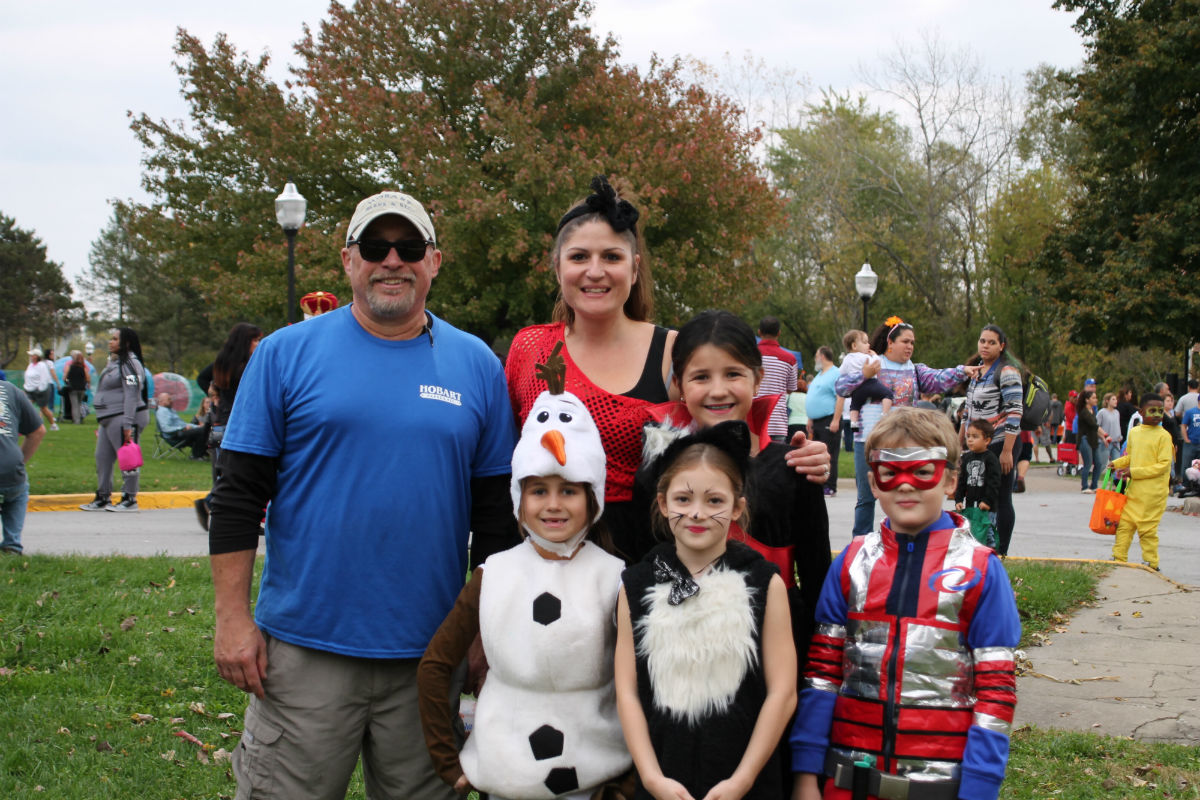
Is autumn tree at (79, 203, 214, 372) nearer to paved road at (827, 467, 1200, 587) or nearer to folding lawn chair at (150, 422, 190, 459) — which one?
folding lawn chair at (150, 422, 190, 459)

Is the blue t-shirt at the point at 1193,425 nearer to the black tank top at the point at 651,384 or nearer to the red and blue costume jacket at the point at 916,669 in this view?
the red and blue costume jacket at the point at 916,669

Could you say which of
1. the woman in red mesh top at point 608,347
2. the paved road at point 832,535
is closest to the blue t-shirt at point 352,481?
the woman in red mesh top at point 608,347

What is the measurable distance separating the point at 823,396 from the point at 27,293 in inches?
2502

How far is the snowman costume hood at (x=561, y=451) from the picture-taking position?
2.62m

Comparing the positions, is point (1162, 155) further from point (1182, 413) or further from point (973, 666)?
point (973, 666)

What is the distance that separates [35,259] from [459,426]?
235ft

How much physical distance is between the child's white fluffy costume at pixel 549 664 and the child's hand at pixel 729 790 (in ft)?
0.95

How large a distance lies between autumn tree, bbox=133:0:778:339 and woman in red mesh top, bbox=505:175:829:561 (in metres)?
16.8

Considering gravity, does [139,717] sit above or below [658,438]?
below

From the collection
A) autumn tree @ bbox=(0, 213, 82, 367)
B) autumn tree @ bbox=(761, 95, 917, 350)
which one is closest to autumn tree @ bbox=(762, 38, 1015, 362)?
autumn tree @ bbox=(761, 95, 917, 350)

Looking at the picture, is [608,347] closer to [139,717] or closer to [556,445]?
[556,445]

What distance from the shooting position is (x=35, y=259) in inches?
2509

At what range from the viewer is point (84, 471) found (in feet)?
51.1

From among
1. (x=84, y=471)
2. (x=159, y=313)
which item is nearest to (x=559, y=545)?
(x=84, y=471)
